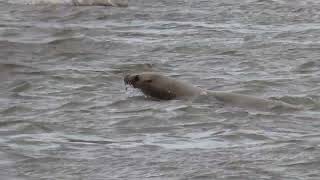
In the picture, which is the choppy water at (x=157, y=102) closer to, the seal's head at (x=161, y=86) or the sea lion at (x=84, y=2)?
the seal's head at (x=161, y=86)

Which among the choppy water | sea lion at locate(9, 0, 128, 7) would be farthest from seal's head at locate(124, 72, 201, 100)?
sea lion at locate(9, 0, 128, 7)

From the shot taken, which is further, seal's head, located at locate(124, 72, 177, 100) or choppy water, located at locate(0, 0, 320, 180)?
seal's head, located at locate(124, 72, 177, 100)

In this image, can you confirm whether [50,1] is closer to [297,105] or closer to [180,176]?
[297,105]

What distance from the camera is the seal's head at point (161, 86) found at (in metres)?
11.1

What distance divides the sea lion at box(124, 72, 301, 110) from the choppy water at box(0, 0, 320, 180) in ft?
0.54

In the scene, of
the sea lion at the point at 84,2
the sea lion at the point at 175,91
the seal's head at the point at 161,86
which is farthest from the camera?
the sea lion at the point at 84,2

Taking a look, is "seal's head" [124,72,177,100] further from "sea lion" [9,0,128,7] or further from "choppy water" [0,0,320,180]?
"sea lion" [9,0,128,7]

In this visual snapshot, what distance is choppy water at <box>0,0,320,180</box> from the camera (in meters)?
8.04

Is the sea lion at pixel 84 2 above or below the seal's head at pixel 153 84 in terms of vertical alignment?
below

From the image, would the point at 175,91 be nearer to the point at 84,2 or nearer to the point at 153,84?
the point at 153,84

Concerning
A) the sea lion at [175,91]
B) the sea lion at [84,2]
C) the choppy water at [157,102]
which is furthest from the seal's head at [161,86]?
the sea lion at [84,2]

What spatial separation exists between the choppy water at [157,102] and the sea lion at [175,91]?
164 mm

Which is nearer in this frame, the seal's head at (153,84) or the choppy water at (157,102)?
the choppy water at (157,102)

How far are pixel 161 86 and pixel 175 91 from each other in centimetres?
19
